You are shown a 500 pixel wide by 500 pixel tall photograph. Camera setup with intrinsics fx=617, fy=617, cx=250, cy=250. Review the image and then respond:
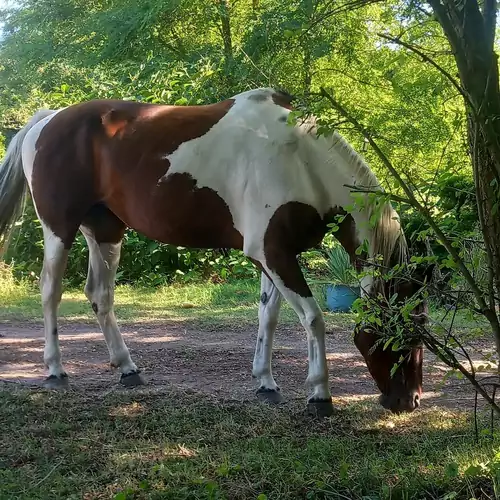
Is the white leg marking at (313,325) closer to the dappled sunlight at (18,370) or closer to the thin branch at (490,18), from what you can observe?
the dappled sunlight at (18,370)

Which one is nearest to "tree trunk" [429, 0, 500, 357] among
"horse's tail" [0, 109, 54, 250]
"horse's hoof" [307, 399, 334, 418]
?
"horse's hoof" [307, 399, 334, 418]

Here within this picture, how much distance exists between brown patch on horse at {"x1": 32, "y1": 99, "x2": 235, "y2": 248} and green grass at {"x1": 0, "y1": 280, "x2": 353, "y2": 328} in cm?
246

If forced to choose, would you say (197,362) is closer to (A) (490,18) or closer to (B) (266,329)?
(B) (266,329)

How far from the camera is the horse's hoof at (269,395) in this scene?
3318 mm

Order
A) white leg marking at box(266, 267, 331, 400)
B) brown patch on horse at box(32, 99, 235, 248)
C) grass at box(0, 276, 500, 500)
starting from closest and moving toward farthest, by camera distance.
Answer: grass at box(0, 276, 500, 500)
white leg marking at box(266, 267, 331, 400)
brown patch on horse at box(32, 99, 235, 248)

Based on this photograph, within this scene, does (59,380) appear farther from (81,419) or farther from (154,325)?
(154,325)

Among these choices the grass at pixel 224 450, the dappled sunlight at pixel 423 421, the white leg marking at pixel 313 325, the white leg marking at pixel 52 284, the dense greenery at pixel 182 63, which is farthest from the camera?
the dense greenery at pixel 182 63

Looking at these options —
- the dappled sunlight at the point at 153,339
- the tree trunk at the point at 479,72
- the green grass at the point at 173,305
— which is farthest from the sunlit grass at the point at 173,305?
the tree trunk at the point at 479,72

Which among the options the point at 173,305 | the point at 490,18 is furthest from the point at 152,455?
the point at 173,305

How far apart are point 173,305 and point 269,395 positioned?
3979mm

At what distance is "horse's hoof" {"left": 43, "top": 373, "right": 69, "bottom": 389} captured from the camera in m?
3.45

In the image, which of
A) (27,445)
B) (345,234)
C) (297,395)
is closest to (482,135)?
(345,234)

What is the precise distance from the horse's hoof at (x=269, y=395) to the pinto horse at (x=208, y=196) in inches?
0.5

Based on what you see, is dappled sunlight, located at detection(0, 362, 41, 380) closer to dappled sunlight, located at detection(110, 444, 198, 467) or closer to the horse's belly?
the horse's belly
